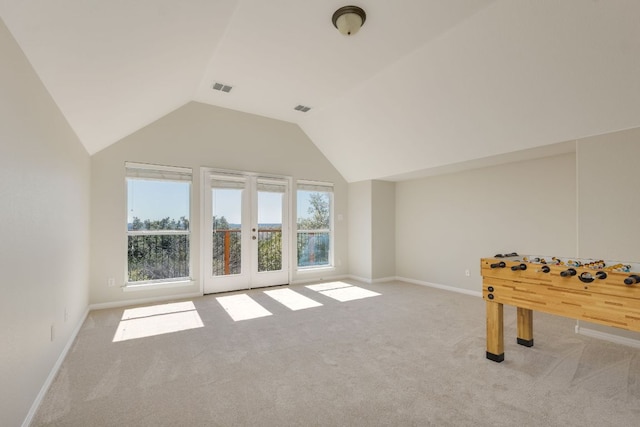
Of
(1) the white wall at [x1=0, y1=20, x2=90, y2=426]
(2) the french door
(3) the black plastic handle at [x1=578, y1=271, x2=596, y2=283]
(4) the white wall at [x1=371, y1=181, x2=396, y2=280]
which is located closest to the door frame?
(2) the french door

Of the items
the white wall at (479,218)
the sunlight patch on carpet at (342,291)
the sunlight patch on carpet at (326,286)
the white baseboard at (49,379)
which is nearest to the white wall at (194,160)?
the sunlight patch on carpet at (326,286)

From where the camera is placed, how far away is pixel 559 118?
3.14m

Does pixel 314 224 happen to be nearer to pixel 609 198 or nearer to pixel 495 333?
pixel 495 333

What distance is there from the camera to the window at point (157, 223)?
4410 millimetres

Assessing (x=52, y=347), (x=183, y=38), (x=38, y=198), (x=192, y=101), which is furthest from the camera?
(x=192, y=101)

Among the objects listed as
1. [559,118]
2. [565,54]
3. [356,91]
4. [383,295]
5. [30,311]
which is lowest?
[383,295]

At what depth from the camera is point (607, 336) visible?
3070 mm

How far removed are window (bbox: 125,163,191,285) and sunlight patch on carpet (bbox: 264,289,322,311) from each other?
1428mm

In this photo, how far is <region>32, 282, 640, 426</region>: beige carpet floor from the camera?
1.87 m

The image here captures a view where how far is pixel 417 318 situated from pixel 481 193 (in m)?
2.47

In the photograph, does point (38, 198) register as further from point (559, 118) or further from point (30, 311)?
point (559, 118)

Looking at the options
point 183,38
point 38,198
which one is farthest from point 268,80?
point 38,198

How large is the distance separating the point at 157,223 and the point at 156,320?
1.55 meters

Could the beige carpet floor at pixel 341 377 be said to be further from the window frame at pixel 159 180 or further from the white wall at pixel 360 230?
the white wall at pixel 360 230
